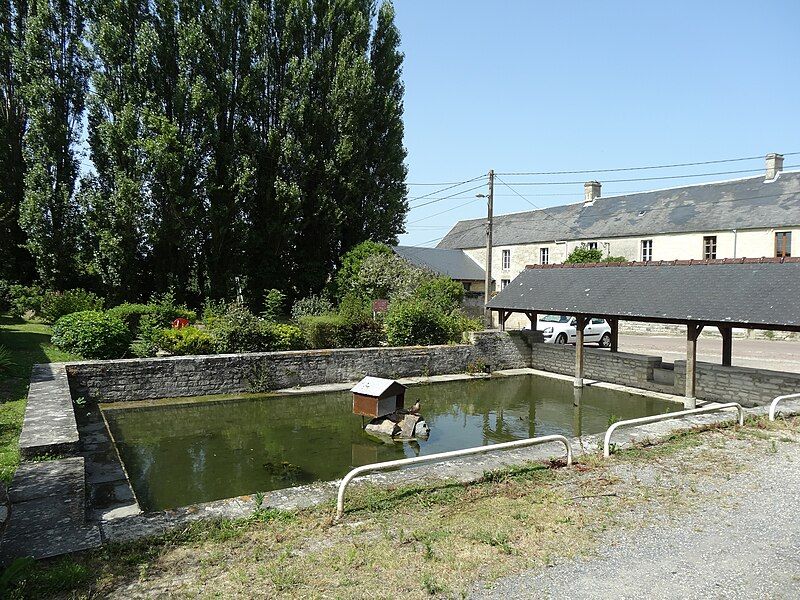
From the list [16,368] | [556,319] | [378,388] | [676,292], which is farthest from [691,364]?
[16,368]

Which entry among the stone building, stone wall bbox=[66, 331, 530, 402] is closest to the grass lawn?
stone wall bbox=[66, 331, 530, 402]

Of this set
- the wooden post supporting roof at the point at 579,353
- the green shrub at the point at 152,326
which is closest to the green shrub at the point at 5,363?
the green shrub at the point at 152,326

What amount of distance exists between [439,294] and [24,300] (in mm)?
14276

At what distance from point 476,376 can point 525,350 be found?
248cm

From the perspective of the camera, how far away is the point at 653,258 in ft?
94.5

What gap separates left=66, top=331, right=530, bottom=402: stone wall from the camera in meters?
11.1

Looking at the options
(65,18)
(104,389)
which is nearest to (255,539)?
(104,389)

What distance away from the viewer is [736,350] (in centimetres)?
2106

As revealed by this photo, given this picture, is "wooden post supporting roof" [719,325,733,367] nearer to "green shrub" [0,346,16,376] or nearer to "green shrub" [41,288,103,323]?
"green shrub" [0,346,16,376]

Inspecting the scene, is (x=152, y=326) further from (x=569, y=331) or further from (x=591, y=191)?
(x=591, y=191)

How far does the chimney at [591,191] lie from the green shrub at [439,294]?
19142mm

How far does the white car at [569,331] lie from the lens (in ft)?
64.6

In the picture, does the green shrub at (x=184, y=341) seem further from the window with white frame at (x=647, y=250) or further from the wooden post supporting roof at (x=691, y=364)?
the window with white frame at (x=647, y=250)

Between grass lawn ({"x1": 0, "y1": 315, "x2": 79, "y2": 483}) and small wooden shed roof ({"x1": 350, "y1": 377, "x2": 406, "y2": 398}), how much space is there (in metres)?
5.10
